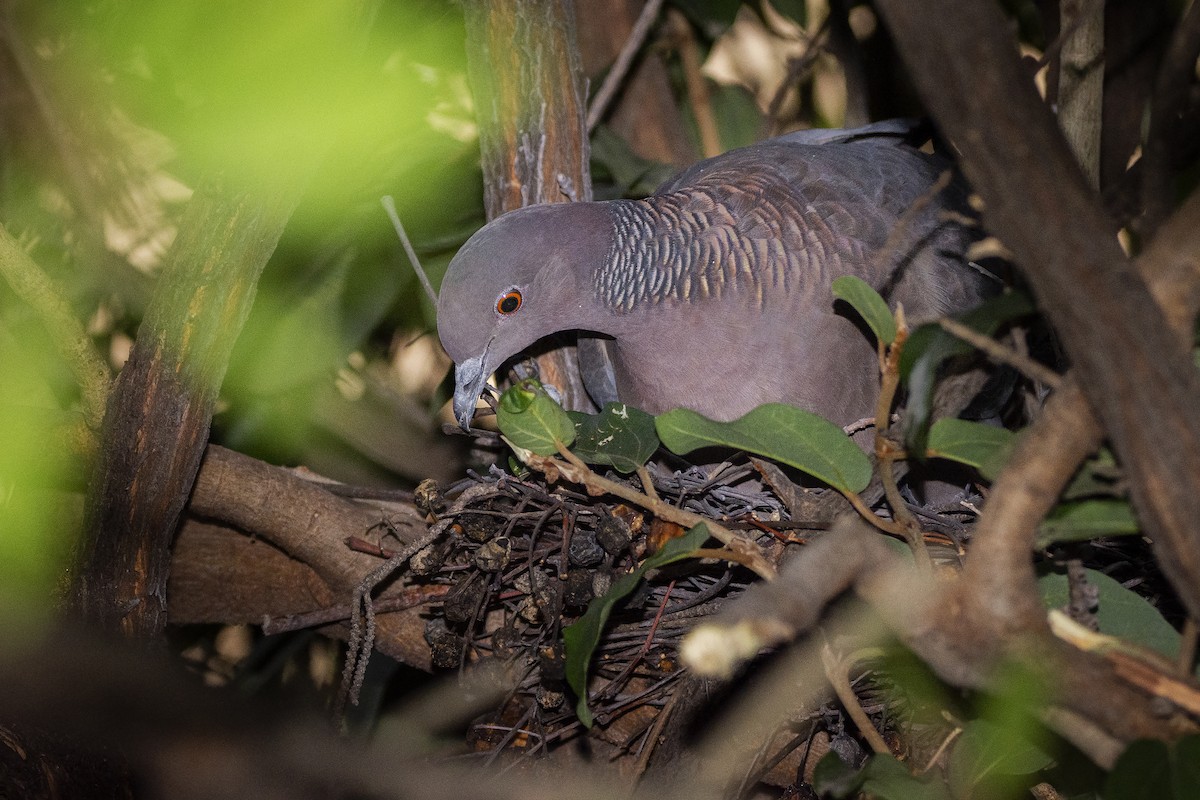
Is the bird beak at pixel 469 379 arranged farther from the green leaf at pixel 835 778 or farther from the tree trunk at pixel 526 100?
the green leaf at pixel 835 778

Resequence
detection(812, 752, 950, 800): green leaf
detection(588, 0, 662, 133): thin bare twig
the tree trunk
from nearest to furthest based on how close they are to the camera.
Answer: detection(812, 752, 950, 800): green leaf
the tree trunk
detection(588, 0, 662, 133): thin bare twig

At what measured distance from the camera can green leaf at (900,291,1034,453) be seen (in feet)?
2.68

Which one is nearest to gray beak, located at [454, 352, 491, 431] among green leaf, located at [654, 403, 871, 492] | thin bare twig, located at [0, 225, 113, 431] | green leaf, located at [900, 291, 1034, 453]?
thin bare twig, located at [0, 225, 113, 431]

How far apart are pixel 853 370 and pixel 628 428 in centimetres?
46

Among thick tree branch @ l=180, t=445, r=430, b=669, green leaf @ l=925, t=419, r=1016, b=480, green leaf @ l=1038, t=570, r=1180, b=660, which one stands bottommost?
thick tree branch @ l=180, t=445, r=430, b=669

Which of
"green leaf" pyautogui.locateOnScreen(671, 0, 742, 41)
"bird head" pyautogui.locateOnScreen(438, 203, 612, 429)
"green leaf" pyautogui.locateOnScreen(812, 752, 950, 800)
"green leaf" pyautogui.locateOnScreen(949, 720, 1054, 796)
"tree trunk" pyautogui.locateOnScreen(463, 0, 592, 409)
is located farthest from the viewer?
"green leaf" pyautogui.locateOnScreen(671, 0, 742, 41)

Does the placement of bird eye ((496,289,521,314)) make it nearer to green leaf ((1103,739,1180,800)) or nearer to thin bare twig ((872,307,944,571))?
thin bare twig ((872,307,944,571))

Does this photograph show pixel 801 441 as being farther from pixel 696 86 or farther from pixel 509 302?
pixel 696 86

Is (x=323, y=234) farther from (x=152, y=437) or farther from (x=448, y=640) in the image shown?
(x=448, y=640)

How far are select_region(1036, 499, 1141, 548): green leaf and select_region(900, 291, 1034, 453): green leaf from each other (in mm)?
131

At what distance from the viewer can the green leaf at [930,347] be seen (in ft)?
2.68

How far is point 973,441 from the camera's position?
0.95 metres

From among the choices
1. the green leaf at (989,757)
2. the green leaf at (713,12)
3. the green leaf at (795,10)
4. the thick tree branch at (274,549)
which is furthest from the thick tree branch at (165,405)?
the green leaf at (795,10)

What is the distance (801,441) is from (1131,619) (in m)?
0.34
